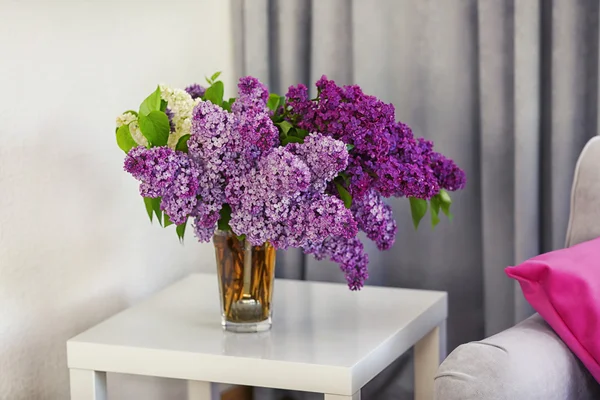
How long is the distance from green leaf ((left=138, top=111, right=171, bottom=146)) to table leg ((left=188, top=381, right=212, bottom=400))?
0.68 m

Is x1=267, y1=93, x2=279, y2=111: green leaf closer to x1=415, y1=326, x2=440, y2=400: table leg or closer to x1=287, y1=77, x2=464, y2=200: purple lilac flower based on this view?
x1=287, y1=77, x2=464, y2=200: purple lilac flower

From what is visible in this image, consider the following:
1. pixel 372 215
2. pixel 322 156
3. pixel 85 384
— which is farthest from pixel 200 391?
pixel 322 156

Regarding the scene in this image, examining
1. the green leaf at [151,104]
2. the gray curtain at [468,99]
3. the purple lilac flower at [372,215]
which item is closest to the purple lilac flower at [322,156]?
the purple lilac flower at [372,215]

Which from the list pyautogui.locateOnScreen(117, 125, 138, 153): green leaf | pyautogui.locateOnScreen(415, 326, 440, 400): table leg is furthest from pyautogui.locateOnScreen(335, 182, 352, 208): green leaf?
pyautogui.locateOnScreen(415, 326, 440, 400): table leg

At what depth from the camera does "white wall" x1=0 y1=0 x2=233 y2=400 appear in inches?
58.6

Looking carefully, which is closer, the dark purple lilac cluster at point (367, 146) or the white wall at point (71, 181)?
the dark purple lilac cluster at point (367, 146)

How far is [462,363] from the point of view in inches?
46.0

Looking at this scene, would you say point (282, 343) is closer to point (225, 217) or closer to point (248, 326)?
point (248, 326)

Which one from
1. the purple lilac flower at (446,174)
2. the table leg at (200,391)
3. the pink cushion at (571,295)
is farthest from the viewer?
the table leg at (200,391)

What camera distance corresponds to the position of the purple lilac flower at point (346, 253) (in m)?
1.41

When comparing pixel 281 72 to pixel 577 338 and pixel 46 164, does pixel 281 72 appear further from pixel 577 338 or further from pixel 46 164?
pixel 577 338

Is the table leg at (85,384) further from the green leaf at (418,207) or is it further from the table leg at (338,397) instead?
the green leaf at (418,207)

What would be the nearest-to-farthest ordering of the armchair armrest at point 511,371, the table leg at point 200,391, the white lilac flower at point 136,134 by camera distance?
the armchair armrest at point 511,371 → the white lilac flower at point 136,134 → the table leg at point 200,391

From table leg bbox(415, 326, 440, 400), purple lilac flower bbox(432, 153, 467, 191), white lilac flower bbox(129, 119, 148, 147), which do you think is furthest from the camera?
table leg bbox(415, 326, 440, 400)
